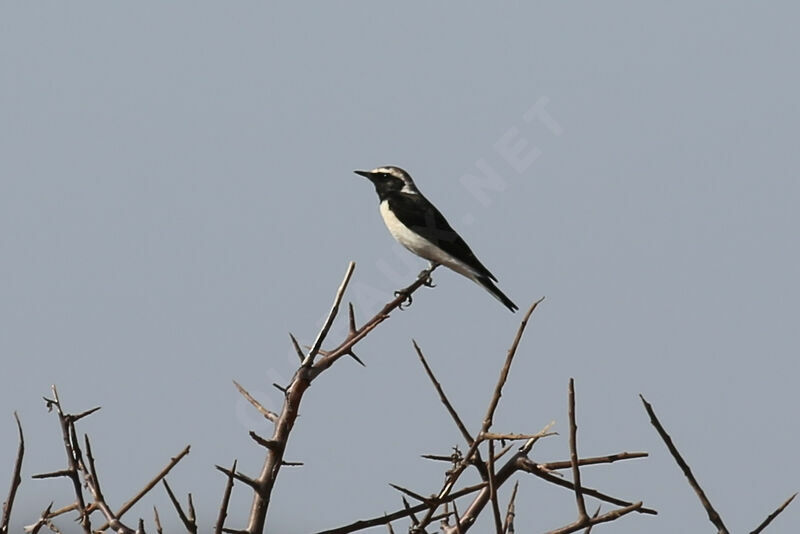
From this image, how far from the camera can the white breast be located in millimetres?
10609

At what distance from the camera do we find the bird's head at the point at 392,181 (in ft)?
38.8

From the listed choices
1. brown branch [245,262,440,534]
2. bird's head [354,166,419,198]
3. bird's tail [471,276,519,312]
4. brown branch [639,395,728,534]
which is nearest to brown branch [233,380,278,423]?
brown branch [245,262,440,534]

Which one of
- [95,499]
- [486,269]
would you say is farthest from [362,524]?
[486,269]

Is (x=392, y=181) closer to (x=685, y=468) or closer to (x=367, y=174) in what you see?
(x=367, y=174)

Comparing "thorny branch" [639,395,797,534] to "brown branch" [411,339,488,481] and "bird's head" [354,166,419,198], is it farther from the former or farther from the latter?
"bird's head" [354,166,419,198]

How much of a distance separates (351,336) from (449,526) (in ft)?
2.25

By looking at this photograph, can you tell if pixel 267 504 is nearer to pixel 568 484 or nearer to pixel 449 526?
pixel 449 526

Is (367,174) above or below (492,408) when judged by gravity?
above

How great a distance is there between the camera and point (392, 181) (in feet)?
39.0

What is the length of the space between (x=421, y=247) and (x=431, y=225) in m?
0.32

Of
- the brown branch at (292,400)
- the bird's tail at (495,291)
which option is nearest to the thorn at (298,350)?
the brown branch at (292,400)

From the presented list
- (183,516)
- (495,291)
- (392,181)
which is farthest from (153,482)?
(392,181)

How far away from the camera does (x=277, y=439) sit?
3.10m

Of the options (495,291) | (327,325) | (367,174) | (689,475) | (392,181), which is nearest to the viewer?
(689,475)
